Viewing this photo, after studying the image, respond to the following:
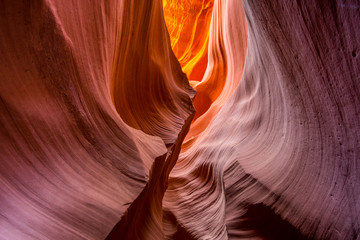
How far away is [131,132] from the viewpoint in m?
1.72

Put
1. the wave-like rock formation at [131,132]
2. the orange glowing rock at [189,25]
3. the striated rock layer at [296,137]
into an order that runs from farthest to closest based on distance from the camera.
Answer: the orange glowing rock at [189,25] → the striated rock layer at [296,137] → the wave-like rock formation at [131,132]

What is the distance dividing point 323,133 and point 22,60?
1507 millimetres

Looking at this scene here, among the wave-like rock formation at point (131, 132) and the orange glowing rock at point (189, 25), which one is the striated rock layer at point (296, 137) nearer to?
the wave-like rock formation at point (131, 132)

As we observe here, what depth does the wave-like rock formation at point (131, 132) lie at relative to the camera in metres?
1.01

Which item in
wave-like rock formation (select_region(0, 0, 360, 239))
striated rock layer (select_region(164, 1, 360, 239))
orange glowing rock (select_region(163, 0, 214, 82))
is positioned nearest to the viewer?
wave-like rock formation (select_region(0, 0, 360, 239))

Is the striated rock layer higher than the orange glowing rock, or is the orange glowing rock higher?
the orange glowing rock

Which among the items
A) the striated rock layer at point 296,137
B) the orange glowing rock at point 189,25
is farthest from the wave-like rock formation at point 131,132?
the orange glowing rock at point 189,25

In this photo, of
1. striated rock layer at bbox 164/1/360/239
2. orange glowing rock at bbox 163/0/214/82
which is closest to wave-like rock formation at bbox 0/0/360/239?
striated rock layer at bbox 164/1/360/239

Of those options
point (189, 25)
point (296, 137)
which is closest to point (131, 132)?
point (296, 137)

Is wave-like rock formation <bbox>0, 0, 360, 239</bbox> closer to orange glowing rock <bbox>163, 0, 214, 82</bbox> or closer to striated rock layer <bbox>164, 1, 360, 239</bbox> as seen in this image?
striated rock layer <bbox>164, 1, 360, 239</bbox>

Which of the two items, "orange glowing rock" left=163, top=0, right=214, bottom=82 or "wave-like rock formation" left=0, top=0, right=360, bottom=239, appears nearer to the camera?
"wave-like rock formation" left=0, top=0, right=360, bottom=239

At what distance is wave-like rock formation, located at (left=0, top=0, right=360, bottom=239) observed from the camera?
3.31 feet

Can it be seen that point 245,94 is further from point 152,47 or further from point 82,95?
point 82,95

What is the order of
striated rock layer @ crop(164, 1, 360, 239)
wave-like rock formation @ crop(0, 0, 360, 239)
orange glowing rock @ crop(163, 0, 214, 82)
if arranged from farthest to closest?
orange glowing rock @ crop(163, 0, 214, 82) < striated rock layer @ crop(164, 1, 360, 239) < wave-like rock formation @ crop(0, 0, 360, 239)
